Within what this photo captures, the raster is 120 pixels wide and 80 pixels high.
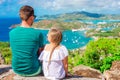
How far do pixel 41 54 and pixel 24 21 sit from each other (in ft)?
2.57

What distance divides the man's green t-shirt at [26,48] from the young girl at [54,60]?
0.64 feet

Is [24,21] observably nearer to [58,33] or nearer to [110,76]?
[58,33]

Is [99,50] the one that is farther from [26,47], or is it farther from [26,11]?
[26,11]

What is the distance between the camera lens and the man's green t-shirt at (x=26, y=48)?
6.47m

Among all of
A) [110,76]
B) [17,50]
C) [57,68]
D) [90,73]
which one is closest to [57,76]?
[57,68]

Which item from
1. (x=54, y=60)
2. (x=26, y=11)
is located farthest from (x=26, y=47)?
(x=26, y=11)

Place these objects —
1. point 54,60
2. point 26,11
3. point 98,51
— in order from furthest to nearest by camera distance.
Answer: point 98,51 → point 54,60 → point 26,11

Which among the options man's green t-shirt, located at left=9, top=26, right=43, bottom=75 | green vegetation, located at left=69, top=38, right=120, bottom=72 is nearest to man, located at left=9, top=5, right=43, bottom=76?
man's green t-shirt, located at left=9, top=26, right=43, bottom=75

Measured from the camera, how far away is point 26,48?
6.52m

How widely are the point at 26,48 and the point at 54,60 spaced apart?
2.11 ft

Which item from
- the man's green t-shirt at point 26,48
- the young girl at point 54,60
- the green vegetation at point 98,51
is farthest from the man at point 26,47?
the green vegetation at point 98,51

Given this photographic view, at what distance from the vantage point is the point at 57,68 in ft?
21.4

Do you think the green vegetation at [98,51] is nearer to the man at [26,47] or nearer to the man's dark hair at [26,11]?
the man at [26,47]

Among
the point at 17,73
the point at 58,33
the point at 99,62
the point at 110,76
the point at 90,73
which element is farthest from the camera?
the point at 99,62
